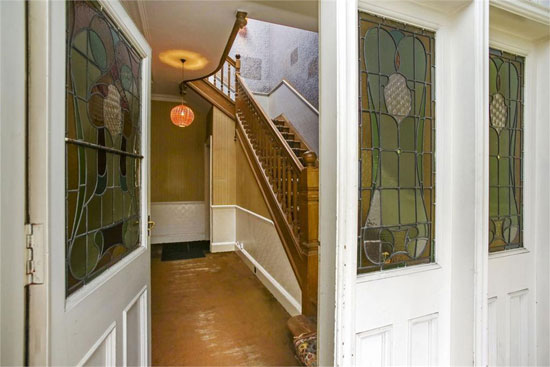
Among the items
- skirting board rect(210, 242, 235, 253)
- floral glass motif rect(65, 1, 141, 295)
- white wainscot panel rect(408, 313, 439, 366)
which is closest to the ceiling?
floral glass motif rect(65, 1, 141, 295)

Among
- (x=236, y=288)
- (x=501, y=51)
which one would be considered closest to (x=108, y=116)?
(x=501, y=51)

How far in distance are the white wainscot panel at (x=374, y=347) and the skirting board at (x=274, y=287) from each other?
1520mm

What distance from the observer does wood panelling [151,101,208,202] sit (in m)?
5.52

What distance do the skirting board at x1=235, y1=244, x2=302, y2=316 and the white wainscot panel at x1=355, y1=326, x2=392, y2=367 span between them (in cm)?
152

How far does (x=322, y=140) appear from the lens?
3.49ft

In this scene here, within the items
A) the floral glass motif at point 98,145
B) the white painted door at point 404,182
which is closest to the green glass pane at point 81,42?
the floral glass motif at point 98,145

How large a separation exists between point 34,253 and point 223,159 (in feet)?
14.2

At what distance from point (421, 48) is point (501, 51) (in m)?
0.54

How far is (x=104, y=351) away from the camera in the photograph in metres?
1.00

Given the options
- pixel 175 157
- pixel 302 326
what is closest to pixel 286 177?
pixel 302 326

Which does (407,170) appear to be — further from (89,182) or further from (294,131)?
(294,131)

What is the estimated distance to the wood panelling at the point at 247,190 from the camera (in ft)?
11.9

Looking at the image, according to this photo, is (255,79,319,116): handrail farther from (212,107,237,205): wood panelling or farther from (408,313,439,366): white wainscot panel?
(408,313,439,366): white wainscot panel

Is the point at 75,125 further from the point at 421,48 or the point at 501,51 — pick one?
the point at 501,51
